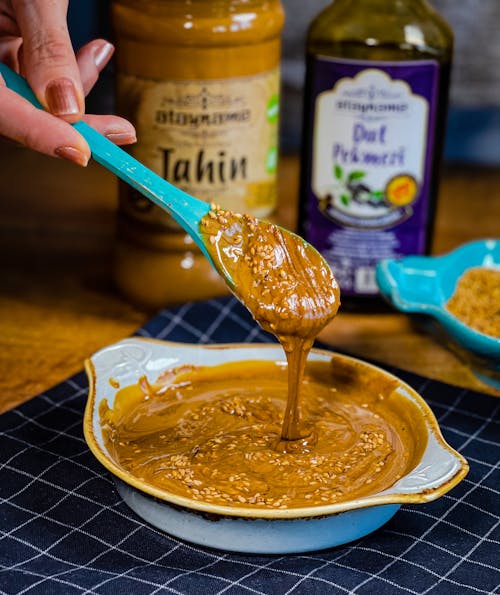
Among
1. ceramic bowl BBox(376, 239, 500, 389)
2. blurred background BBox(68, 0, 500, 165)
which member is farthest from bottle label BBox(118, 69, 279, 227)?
blurred background BBox(68, 0, 500, 165)

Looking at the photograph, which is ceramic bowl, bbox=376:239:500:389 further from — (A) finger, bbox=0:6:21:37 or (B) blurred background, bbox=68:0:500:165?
(B) blurred background, bbox=68:0:500:165

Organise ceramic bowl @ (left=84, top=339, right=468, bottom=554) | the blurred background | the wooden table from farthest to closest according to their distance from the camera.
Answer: the blurred background, the wooden table, ceramic bowl @ (left=84, top=339, right=468, bottom=554)

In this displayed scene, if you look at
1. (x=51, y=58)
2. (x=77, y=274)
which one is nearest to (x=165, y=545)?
(x=51, y=58)

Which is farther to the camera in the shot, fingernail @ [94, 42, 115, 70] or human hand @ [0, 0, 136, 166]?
fingernail @ [94, 42, 115, 70]

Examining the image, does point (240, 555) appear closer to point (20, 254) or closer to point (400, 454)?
point (400, 454)

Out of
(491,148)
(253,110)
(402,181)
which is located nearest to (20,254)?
(253,110)
